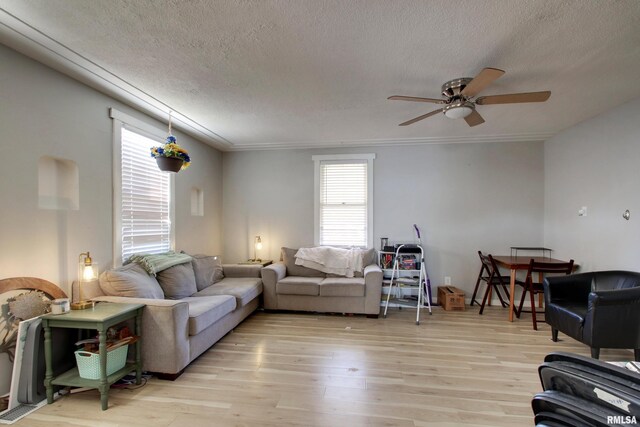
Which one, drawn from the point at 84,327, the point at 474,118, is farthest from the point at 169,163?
the point at 474,118

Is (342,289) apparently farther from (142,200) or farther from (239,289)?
(142,200)

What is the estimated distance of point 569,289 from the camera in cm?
295

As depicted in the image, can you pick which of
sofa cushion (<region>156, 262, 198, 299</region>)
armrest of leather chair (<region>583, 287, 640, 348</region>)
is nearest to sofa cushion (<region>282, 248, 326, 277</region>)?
sofa cushion (<region>156, 262, 198, 299</region>)

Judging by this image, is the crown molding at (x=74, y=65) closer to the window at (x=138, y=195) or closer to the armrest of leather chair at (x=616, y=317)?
the window at (x=138, y=195)

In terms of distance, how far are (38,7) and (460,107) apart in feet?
9.44

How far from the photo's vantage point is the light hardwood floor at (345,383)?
1826mm

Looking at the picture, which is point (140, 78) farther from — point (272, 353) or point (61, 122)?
point (272, 353)

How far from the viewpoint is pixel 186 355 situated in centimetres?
234

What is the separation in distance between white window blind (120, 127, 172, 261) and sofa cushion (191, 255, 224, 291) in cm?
42

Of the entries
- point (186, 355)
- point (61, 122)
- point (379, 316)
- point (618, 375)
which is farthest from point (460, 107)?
point (61, 122)

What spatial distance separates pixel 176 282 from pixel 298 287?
1.48 m

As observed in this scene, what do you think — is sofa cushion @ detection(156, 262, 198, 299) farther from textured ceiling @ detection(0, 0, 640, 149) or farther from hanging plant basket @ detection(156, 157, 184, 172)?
textured ceiling @ detection(0, 0, 640, 149)

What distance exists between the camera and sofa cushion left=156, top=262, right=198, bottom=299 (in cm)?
296

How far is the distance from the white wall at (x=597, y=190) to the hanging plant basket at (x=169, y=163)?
452cm
